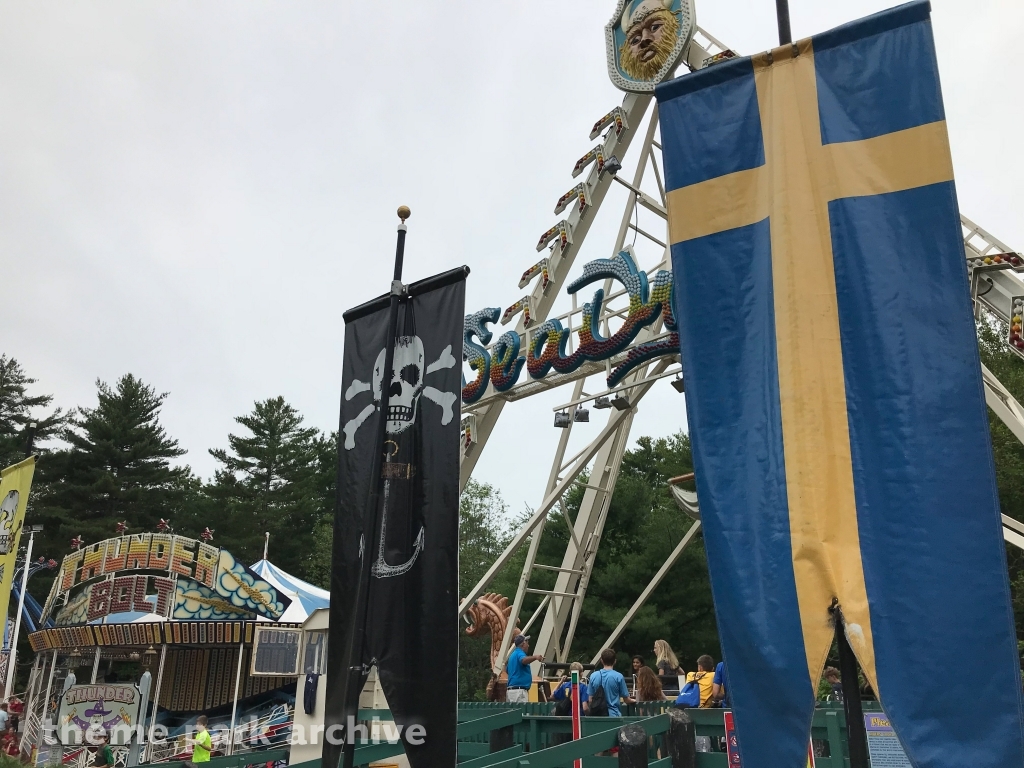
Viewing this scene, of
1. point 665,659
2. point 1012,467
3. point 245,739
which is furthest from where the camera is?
point 1012,467

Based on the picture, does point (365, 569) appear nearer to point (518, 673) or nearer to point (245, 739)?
point (518, 673)

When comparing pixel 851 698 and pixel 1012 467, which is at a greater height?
pixel 1012 467

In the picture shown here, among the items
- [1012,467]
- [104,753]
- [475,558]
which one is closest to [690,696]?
[104,753]

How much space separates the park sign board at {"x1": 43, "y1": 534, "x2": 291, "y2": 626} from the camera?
19.5 meters

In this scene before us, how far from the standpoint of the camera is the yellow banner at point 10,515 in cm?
1410

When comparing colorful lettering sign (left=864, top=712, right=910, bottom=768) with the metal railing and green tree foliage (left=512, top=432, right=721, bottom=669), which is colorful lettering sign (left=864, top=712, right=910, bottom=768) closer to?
the metal railing

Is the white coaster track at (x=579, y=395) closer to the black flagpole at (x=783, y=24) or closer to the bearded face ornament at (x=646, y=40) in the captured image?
the bearded face ornament at (x=646, y=40)

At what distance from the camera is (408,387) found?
5.73 meters

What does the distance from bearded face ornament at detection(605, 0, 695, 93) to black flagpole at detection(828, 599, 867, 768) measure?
40.2 feet

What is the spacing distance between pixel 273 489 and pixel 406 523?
152 feet

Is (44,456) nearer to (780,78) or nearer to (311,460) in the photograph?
(311,460)

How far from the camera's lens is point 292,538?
46500 millimetres

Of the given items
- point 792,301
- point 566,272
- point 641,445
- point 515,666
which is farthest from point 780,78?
point 641,445

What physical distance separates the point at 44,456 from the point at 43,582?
705cm
